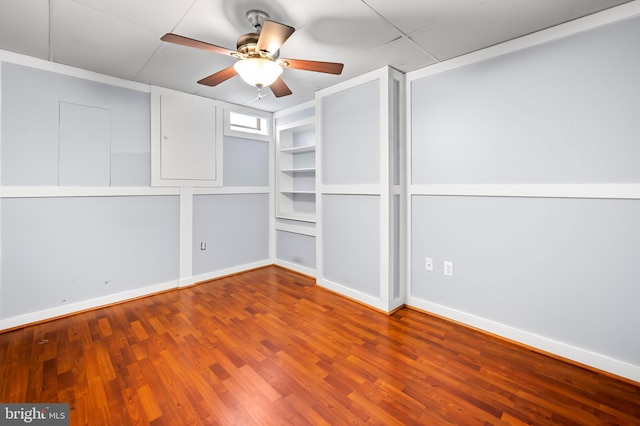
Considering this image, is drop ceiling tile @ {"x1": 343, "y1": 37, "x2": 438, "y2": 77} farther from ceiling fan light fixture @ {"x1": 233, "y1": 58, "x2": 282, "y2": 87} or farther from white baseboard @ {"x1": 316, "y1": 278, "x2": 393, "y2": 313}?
white baseboard @ {"x1": 316, "y1": 278, "x2": 393, "y2": 313}

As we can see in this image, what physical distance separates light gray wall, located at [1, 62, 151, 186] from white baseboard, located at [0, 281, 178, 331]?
1210mm

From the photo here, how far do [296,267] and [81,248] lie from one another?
99.8 inches

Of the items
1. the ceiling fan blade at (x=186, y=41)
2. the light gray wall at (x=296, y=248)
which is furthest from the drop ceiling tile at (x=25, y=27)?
the light gray wall at (x=296, y=248)

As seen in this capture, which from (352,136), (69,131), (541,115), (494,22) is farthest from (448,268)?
(69,131)

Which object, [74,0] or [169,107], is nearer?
[74,0]

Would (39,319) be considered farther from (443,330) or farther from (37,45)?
(443,330)

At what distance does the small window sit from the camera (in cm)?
420

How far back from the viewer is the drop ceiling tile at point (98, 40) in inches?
77.6

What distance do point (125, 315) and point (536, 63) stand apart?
14.0 ft

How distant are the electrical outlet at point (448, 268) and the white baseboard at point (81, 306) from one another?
10.4 ft

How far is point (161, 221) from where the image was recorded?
11.4 feet

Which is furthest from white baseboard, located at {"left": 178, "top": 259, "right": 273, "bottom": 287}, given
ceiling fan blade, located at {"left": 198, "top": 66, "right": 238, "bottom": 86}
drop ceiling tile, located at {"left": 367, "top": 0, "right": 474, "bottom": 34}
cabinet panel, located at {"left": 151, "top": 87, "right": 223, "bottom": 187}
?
drop ceiling tile, located at {"left": 367, "top": 0, "right": 474, "bottom": 34}

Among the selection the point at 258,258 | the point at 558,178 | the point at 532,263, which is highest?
the point at 558,178

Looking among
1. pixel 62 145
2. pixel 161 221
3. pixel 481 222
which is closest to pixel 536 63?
pixel 481 222
